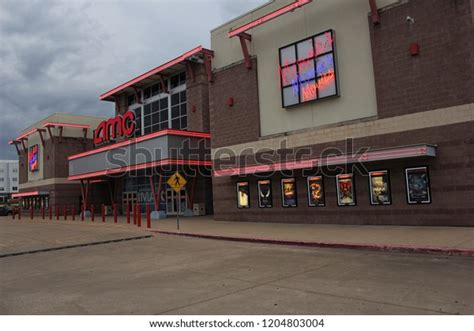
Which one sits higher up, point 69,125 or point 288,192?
point 69,125

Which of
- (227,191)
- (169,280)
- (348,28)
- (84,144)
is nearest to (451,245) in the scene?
(169,280)

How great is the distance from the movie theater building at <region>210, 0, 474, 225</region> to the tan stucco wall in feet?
0.16

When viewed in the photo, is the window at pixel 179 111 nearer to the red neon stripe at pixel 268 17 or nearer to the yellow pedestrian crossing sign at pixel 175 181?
the red neon stripe at pixel 268 17

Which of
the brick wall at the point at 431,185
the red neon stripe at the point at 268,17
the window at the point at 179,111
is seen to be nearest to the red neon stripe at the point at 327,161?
the brick wall at the point at 431,185

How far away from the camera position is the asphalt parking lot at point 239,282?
6.05 m

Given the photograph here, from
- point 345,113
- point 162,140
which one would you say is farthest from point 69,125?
point 345,113

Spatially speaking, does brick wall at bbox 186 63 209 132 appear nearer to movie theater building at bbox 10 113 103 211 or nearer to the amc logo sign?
the amc logo sign

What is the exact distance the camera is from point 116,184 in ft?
129

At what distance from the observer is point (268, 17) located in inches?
794

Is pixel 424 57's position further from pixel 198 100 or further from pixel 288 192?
pixel 198 100

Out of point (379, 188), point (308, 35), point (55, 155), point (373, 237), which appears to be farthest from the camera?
point (55, 155)

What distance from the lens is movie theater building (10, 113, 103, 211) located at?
43.5 meters

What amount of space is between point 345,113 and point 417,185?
448 centimetres

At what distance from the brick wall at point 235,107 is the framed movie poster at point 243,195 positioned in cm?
242
